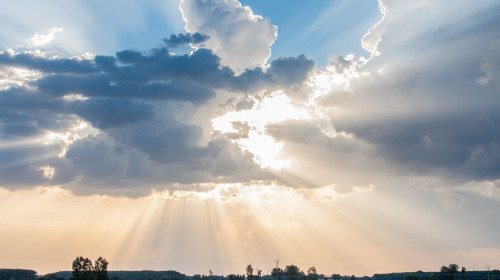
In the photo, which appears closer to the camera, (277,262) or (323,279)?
(323,279)

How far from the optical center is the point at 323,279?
324ft

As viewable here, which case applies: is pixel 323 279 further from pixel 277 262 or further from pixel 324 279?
pixel 277 262

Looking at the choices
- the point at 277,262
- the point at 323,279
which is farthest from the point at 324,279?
the point at 277,262

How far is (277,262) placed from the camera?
15075 cm

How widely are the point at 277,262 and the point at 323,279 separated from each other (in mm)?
53172

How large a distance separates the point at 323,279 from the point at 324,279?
0.97 meters

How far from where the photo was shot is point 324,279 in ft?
327

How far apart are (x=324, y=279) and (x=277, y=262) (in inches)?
2060

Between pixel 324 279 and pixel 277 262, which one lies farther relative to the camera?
pixel 277 262
